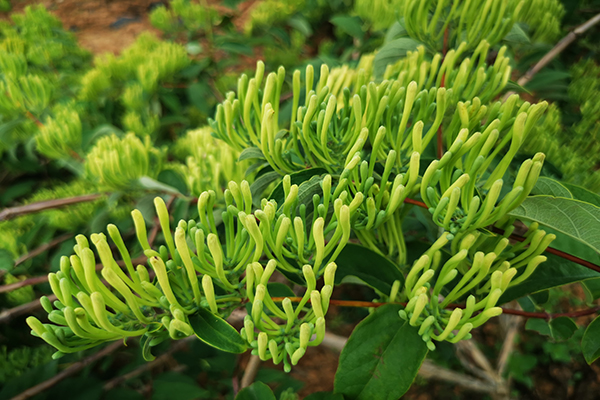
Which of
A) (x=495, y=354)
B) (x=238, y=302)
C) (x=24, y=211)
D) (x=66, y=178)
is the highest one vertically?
(x=238, y=302)

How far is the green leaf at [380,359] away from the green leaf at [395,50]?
1.47ft

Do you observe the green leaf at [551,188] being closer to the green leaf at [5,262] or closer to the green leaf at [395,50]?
the green leaf at [395,50]

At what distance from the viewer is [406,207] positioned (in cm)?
49

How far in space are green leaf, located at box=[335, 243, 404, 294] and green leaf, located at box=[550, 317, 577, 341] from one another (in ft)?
0.85

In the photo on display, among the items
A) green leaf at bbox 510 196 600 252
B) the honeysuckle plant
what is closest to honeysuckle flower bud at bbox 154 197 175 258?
the honeysuckle plant

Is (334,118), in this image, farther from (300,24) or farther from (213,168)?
(300,24)

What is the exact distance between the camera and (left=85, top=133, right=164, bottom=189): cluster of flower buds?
0.75 m

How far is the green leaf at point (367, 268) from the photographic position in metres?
0.48

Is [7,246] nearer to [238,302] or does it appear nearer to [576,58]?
[238,302]

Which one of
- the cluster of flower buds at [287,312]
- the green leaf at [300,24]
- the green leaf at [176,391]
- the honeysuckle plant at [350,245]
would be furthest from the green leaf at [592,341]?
the green leaf at [300,24]

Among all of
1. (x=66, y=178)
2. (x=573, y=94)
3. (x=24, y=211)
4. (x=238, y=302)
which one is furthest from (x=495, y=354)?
(x=66, y=178)

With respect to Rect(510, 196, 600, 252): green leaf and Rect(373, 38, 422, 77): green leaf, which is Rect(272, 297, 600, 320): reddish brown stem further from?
Rect(373, 38, 422, 77): green leaf

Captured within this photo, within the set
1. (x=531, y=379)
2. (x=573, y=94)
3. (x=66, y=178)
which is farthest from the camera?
(x=66, y=178)

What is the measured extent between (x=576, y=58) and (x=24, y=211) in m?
1.55
